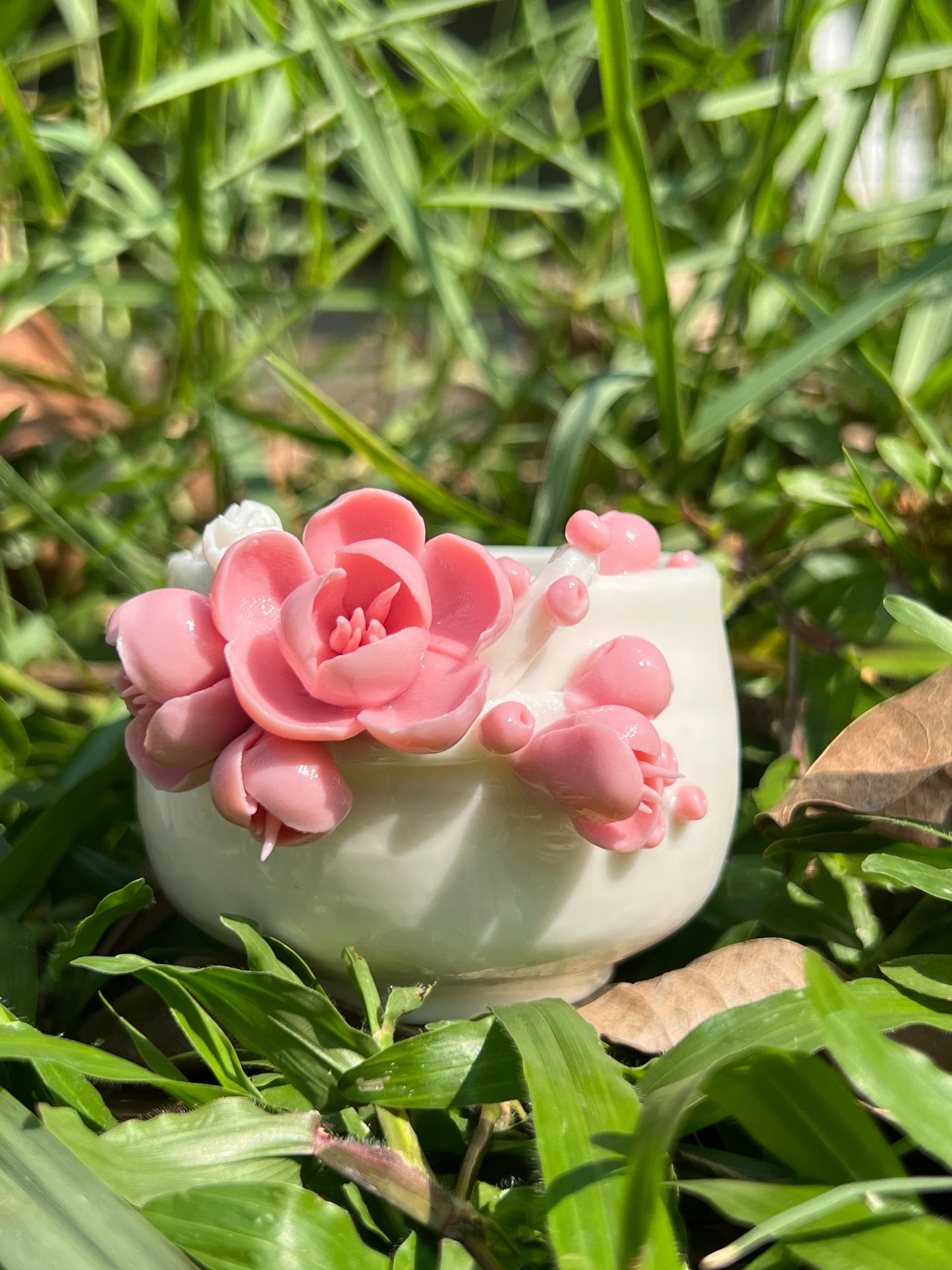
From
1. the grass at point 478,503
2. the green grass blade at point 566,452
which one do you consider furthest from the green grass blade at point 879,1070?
the green grass blade at point 566,452

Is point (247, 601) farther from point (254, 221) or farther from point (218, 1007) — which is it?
point (254, 221)

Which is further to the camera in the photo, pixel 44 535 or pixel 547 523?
pixel 44 535

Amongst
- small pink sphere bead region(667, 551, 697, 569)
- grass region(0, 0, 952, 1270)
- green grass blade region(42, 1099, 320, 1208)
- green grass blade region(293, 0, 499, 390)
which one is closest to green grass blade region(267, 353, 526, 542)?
grass region(0, 0, 952, 1270)

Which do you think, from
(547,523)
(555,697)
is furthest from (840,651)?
(555,697)

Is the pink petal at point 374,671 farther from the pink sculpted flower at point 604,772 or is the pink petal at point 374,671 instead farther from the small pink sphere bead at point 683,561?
the small pink sphere bead at point 683,561

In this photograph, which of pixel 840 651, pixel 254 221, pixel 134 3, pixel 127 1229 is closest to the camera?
pixel 127 1229

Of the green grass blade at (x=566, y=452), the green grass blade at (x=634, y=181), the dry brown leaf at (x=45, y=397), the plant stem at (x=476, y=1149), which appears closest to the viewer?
the plant stem at (x=476, y=1149)
